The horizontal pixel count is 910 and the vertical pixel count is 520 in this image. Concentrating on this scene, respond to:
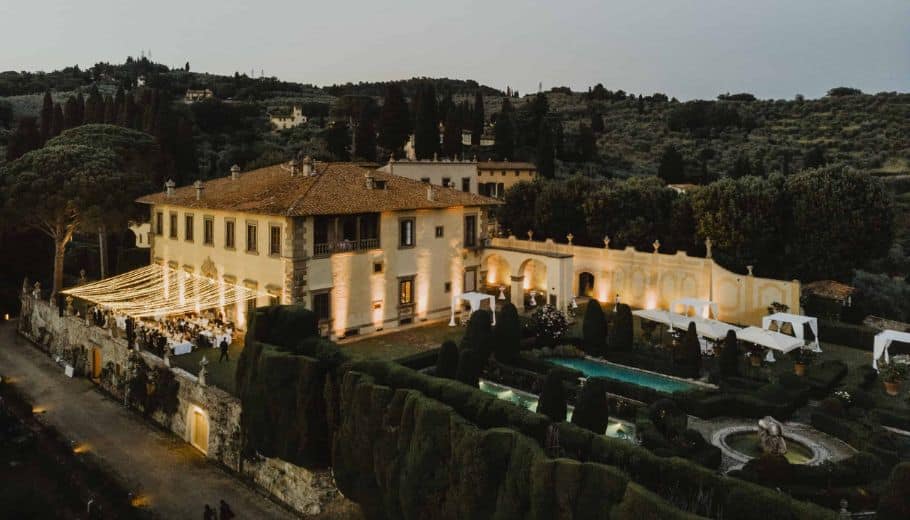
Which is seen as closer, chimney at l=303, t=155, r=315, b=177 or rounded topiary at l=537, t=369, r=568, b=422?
rounded topiary at l=537, t=369, r=568, b=422

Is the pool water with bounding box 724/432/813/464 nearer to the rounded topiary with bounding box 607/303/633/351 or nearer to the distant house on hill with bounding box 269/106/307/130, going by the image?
the rounded topiary with bounding box 607/303/633/351

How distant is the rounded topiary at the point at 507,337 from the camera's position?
2580cm

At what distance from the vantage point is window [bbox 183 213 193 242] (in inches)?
1328

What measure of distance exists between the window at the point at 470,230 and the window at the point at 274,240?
34.7ft

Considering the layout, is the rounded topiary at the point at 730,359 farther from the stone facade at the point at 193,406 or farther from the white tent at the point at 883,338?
the stone facade at the point at 193,406

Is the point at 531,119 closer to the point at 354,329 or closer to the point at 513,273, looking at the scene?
the point at 513,273

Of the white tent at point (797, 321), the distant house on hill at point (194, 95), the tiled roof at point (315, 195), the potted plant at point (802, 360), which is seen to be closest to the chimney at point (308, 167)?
the tiled roof at point (315, 195)

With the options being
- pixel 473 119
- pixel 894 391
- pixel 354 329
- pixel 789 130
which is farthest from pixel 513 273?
pixel 789 130

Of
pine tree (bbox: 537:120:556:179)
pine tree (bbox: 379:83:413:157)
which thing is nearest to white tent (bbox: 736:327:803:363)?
pine tree (bbox: 537:120:556:179)

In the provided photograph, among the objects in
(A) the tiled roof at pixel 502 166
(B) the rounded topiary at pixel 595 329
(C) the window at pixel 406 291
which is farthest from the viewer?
(A) the tiled roof at pixel 502 166

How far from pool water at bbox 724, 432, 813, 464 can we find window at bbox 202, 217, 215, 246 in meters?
24.0

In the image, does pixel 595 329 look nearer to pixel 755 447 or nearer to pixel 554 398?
pixel 755 447

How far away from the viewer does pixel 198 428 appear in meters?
22.2

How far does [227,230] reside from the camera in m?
31.2
